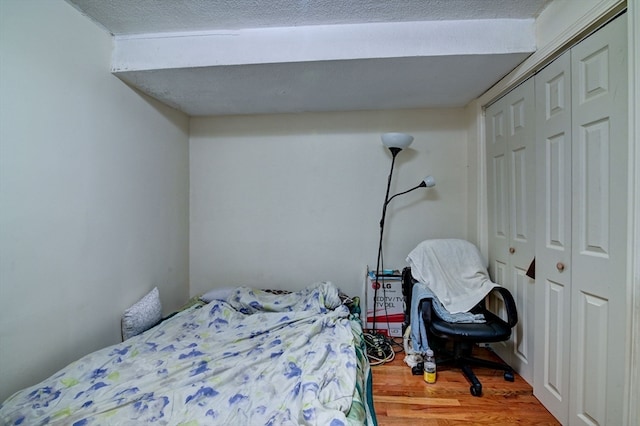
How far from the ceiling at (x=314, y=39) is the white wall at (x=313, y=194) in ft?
2.21

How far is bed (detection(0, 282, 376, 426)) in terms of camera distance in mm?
1045

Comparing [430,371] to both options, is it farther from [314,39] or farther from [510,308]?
[314,39]

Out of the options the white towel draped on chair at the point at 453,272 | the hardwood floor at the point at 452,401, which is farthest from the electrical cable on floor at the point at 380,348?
the white towel draped on chair at the point at 453,272

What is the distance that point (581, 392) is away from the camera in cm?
123

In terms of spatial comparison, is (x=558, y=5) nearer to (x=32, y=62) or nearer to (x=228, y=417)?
(x=228, y=417)

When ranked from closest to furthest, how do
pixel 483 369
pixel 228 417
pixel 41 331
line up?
pixel 228 417
pixel 41 331
pixel 483 369

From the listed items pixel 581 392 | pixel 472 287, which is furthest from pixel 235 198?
pixel 581 392

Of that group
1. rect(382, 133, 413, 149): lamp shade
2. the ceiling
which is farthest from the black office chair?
the ceiling

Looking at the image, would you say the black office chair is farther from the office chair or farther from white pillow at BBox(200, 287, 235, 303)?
white pillow at BBox(200, 287, 235, 303)

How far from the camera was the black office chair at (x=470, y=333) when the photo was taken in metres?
1.62

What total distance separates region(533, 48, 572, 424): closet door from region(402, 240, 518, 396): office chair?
0.16 m

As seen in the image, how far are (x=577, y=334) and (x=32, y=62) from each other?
311 cm

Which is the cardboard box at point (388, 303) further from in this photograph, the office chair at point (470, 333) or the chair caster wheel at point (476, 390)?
the chair caster wheel at point (476, 390)

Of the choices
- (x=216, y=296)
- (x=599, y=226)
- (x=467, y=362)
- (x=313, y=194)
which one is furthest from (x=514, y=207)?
(x=216, y=296)
